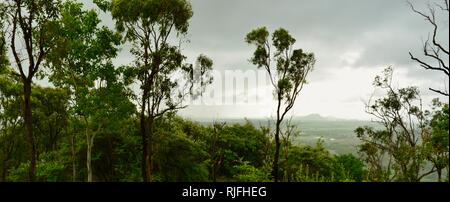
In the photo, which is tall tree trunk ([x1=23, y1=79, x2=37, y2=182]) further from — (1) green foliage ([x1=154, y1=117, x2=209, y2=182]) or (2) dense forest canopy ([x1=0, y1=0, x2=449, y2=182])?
(1) green foliage ([x1=154, y1=117, x2=209, y2=182])

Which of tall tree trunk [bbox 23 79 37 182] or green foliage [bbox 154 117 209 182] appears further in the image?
green foliage [bbox 154 117 209 182]

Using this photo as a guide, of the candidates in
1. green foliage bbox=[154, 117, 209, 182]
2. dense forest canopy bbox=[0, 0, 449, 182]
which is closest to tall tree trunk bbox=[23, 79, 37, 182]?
dense forest canopy bbox=[0, 0, 449, 182]

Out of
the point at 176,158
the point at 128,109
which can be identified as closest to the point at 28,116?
the point at 128,109

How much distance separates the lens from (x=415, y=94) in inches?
1553

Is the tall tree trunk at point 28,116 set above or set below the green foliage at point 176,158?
above

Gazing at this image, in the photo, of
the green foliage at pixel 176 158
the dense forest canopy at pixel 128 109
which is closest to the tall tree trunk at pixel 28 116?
the dense forest canopy at pixel 128 109

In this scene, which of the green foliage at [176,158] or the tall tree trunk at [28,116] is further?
the green foliage at [176,158]

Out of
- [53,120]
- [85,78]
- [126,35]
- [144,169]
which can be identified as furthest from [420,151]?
[53,120]

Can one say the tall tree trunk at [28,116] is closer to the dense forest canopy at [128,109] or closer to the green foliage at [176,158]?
the dense forest canopy at [128,109]

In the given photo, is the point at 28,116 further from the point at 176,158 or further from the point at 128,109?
the point at 176,158

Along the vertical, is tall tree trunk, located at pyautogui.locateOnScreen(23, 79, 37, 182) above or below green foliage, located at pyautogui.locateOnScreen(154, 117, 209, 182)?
above

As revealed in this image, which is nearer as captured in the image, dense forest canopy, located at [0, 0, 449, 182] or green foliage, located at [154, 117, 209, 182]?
dense forest canopy, located at [0, 0, 449, 182]
